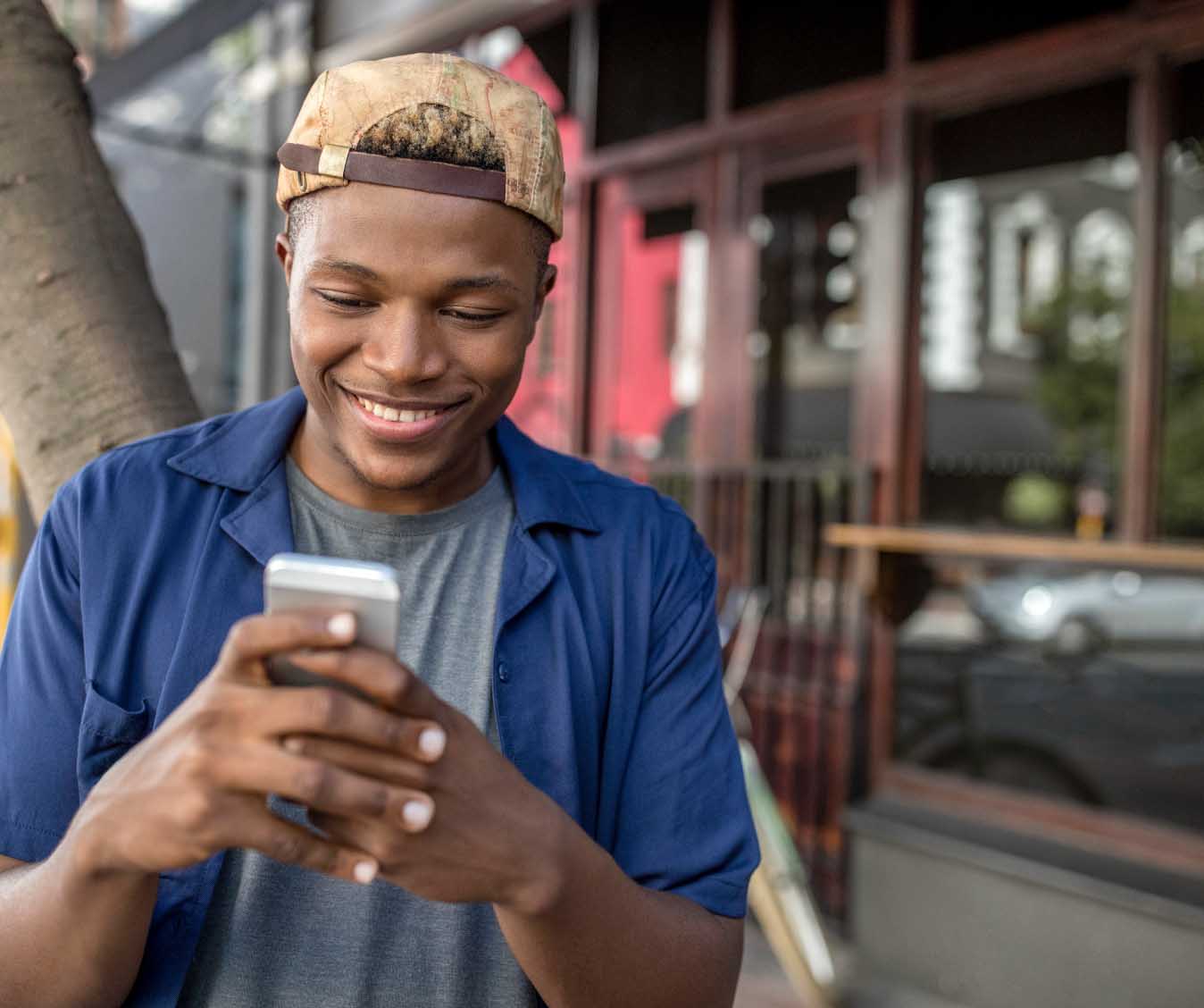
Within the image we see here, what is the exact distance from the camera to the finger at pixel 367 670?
908 mm

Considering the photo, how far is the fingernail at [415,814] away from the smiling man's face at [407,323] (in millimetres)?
470

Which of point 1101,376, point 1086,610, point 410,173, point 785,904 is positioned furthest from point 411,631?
point 1101,376

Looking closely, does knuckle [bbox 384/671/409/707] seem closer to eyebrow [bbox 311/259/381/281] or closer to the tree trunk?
eyebrow [bbox 311/259/381/281]

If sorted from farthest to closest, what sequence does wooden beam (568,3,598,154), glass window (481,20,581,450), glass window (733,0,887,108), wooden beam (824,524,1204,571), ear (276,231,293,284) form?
glass window (481,20,581,450) < wooden beam (568,3,598,154) < glass window (733,0,887,108) < wooden beam (824,524,1204,571) < ear (276,231,293,284)


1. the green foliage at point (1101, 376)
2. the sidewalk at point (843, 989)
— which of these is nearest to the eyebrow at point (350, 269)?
the sidewalk at point (843, 989)

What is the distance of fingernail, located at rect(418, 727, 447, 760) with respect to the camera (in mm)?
954

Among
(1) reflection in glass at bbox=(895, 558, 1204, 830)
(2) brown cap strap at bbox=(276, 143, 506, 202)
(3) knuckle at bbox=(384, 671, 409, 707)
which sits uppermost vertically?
(2) brown cap strap at bbox=(276, 143, 506, 202)

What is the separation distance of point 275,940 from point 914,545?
3.69 m

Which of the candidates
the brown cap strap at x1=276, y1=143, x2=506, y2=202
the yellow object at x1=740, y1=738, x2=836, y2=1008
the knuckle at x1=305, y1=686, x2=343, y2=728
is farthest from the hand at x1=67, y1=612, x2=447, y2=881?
the yellow object at x1=740, y1=738, x2=836, y2=1008

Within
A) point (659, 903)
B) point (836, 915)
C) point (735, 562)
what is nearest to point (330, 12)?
point (735, 562)

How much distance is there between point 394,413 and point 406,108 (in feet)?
1.01

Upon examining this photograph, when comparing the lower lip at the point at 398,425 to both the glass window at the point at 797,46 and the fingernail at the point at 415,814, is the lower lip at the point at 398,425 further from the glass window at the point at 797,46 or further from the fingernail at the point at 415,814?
the glass window at the point at 797,46

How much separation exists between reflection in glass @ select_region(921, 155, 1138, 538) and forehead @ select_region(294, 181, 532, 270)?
13.4 feet

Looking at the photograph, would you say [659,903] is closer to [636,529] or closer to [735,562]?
[636,529]
